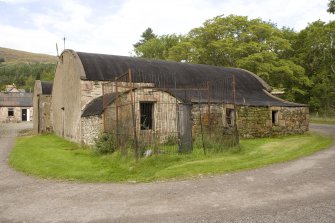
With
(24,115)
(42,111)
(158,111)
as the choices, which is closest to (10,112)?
(24,115)

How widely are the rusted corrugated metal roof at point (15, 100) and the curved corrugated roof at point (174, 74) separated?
36.5m

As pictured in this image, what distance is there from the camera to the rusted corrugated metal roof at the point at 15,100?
173ft

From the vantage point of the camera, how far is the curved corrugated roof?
2085 cm

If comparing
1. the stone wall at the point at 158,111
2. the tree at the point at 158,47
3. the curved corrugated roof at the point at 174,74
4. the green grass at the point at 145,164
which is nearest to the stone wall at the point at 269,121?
the curved corrugated roof at the point at 174,74

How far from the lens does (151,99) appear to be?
16672 millimetres

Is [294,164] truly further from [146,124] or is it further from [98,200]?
[146,124]

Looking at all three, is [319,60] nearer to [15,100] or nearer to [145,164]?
[145,164]

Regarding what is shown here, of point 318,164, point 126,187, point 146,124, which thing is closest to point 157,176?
point 126,187

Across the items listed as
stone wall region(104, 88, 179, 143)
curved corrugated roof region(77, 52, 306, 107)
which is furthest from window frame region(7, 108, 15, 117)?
stone wall region(104, 88, 179, 143)

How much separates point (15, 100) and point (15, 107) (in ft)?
3.86

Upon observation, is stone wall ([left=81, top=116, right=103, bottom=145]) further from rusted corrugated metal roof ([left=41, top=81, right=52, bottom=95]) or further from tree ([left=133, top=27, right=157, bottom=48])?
tree ([left=133, top=27, right=157, bottom=48])

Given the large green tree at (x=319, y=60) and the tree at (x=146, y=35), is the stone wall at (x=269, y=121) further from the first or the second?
the tree at (x=146, y=35)

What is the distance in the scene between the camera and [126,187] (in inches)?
340

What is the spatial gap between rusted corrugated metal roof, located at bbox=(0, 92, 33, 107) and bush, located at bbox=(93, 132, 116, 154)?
44517 millimetres
